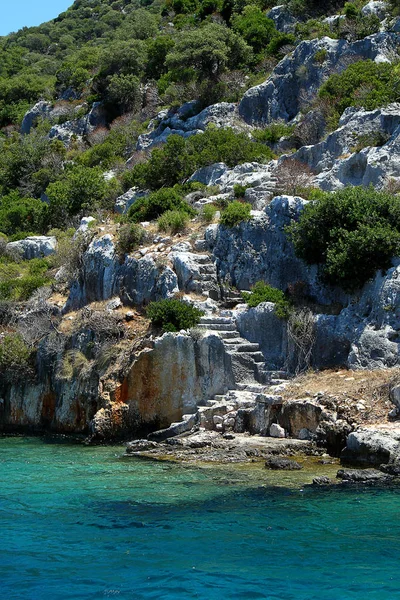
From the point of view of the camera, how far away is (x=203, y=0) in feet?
187

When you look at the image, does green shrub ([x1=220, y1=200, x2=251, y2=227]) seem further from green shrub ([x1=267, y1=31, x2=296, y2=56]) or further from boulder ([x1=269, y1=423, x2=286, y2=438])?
green shrub ([x1=267, y1=31, x2=296, y2=56])

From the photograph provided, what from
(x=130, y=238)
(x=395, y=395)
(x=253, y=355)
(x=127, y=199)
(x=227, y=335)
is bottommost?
(x=395, y=395)

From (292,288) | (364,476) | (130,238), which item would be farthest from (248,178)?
(364,476)

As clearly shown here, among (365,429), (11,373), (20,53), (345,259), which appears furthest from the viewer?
(20,53)

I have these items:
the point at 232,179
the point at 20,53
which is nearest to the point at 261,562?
the point at 232,179

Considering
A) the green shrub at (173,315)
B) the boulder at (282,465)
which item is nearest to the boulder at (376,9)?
the green shrub at (173,315)

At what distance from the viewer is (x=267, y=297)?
67.2 ft

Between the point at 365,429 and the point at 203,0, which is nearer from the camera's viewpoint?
the point at 365,429

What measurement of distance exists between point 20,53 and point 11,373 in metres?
68.2

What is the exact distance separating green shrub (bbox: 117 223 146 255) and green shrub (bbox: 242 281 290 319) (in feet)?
16.6

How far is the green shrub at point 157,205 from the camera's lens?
26812mm

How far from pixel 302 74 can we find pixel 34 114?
2974cm

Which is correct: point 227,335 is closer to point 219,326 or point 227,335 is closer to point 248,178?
point 219,326

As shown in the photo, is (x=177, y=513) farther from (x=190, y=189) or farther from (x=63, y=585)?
(x=190, y=189)
